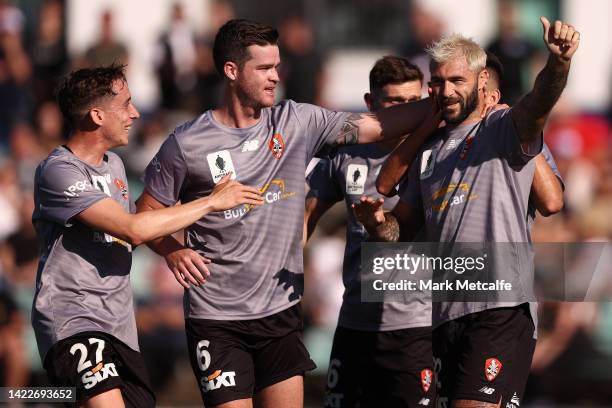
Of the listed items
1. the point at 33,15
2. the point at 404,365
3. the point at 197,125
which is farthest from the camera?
the point at 33,15

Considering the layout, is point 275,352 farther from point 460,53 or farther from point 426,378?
point 460,53

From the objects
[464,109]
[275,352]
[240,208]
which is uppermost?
[464,109]

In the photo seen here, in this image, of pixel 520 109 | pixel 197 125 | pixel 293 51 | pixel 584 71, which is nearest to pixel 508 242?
pixel 520 109

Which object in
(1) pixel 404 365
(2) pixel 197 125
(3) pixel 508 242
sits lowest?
(1) pixel 404 365

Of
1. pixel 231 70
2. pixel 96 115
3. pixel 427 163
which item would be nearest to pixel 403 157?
pixel 427 163

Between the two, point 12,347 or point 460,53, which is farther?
point 12,347

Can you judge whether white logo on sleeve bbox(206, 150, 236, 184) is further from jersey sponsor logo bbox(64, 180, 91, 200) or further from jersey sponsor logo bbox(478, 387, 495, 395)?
jersey sponsor logo bbox(478, 387, 495, 395)

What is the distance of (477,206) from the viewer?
24.0ft

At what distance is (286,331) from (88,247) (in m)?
1.39

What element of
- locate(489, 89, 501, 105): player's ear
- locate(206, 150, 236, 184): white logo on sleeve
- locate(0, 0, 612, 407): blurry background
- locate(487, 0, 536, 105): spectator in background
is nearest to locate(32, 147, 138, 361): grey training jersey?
locate(206, 150, 236, 184): white logo on sleeve

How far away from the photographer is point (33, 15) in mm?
17359

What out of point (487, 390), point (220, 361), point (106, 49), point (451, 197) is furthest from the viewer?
point (106, 49)

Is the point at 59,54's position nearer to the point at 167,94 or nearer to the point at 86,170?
the point at 167,94

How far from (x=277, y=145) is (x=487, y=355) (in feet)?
6.22
